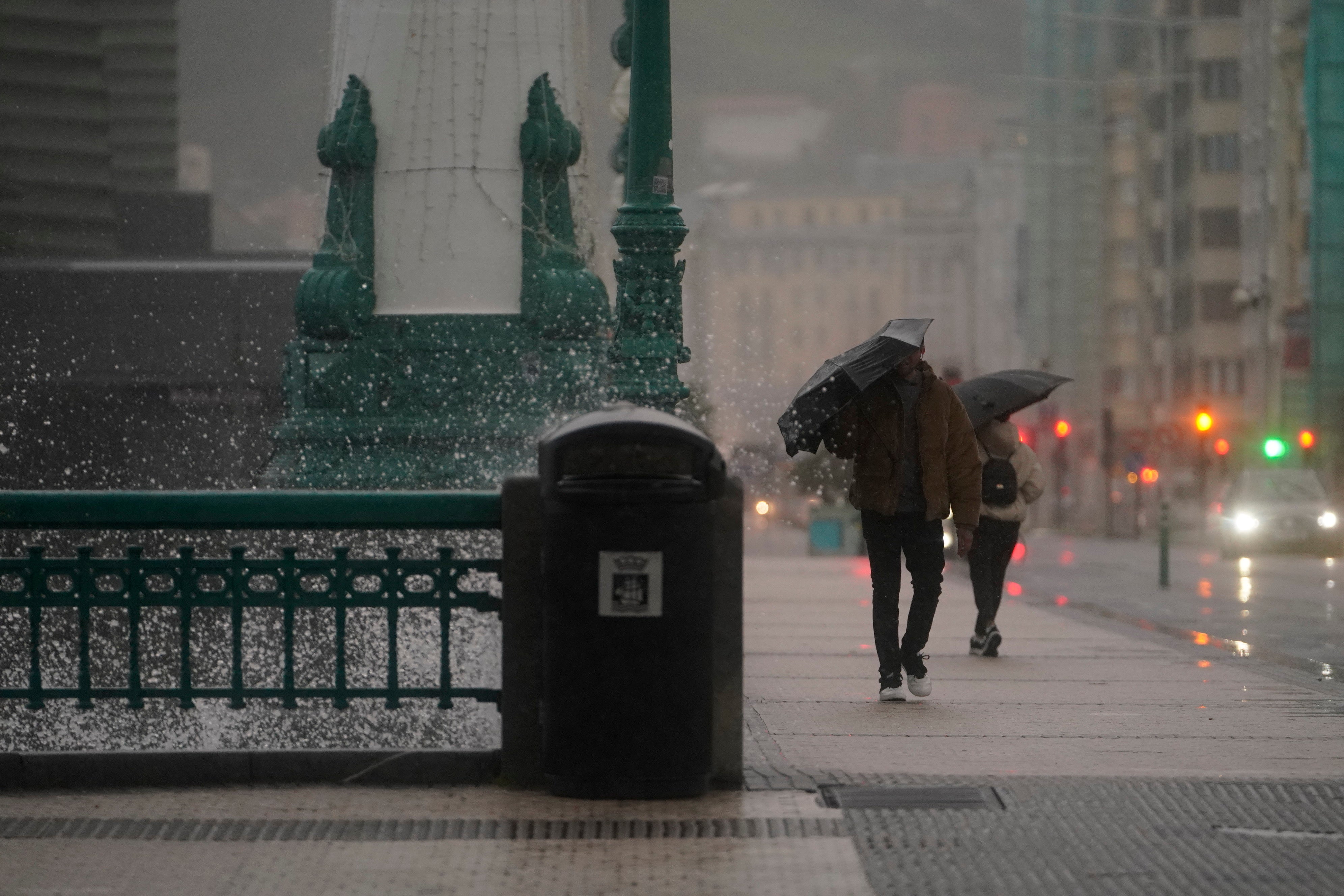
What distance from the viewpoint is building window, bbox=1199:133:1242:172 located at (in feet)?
264

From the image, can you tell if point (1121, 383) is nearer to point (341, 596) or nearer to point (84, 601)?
point (341, 596)

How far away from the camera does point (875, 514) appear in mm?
9367

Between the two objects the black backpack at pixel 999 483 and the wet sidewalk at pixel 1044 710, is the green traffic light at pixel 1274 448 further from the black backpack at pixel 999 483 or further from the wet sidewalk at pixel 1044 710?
the black backpack at pixel 999 483

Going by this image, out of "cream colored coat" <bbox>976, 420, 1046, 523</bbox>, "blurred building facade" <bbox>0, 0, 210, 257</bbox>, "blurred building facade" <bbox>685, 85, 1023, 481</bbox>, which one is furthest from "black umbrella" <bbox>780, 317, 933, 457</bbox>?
"blurred building facade" <bbox>685, 85, 1023, 481</bbox>

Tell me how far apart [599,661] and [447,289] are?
1143cm

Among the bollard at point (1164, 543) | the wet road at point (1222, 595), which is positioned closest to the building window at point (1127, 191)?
the wet road at point (1222, 595)

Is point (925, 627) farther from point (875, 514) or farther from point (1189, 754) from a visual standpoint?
point (1189, 754)

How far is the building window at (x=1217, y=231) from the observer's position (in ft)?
266

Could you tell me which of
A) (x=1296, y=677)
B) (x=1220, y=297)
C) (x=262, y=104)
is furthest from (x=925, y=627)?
(x=1220, y=297)

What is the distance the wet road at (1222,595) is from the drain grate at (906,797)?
15.8 ft

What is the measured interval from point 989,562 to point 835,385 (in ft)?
10.8

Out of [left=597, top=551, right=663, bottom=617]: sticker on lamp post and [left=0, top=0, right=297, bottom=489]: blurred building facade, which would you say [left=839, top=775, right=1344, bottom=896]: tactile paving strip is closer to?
[left=597, top=551, right=663, bottom=617]: sticker on lamp post

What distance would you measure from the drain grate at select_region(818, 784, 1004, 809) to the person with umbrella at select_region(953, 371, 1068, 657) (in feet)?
16.0

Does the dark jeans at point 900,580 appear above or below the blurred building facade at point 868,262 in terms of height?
below
